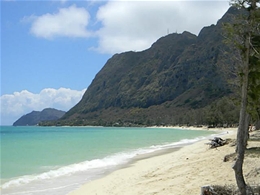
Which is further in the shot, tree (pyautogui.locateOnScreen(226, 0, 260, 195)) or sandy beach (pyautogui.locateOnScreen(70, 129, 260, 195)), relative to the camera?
sandy beach (pyautogui.locateOnScreen(70, 129, 260, 195))

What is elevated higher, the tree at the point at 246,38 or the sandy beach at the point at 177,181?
the tree at the point at 246,38

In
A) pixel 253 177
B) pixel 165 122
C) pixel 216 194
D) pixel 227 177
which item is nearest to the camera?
pixel 216 194

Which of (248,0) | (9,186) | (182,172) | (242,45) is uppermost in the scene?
(248,0)

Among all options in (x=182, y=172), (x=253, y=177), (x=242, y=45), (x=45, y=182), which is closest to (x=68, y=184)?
(x=45, y=182)

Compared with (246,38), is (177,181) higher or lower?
lower

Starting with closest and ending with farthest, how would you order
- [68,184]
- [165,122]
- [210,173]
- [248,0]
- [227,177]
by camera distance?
[248,0] < [227,177] < [210,173] < [68,184] < [165,122]

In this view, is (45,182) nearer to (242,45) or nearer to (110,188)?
(110,188)

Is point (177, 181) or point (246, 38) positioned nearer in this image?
point (246, 38)

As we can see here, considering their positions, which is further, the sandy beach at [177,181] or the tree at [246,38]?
the sandy beach at [177,181]

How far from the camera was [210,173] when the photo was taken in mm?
11102

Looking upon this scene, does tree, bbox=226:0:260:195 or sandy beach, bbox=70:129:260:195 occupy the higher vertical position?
tree, bbox=226:0:260:195

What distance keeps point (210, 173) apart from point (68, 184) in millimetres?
6664

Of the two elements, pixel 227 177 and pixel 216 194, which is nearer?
pixel 216 194

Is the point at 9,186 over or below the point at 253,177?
below
